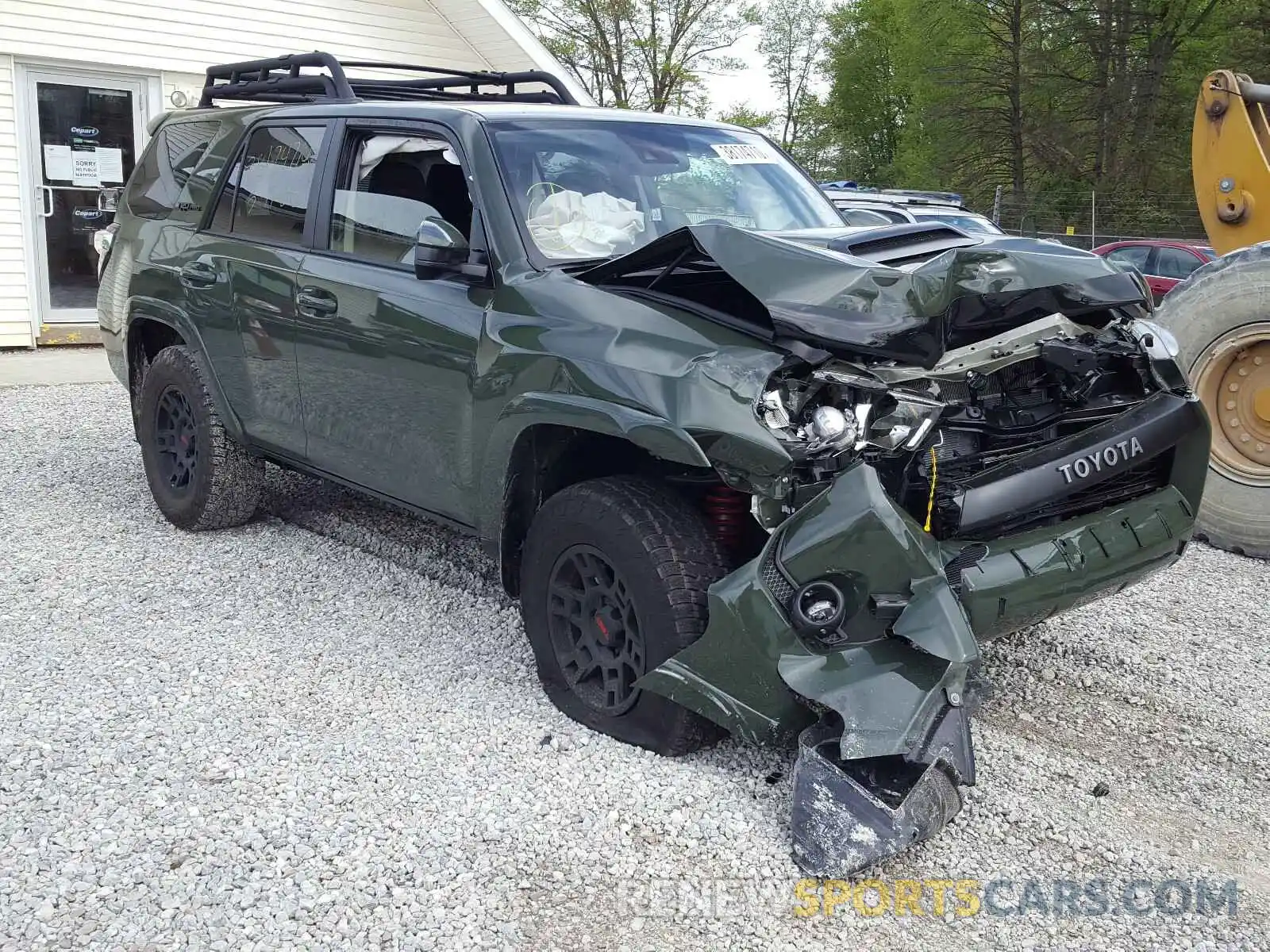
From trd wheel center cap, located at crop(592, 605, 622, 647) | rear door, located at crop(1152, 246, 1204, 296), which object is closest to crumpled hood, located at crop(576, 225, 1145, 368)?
trd wheel center cap, located at crop(592, 605, 622, 647)

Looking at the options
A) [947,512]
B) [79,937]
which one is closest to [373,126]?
[947,512]

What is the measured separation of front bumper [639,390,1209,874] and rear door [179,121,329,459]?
2474 mm

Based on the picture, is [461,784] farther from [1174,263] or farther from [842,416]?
[1174,263]

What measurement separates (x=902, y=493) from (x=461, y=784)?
1.52 metres

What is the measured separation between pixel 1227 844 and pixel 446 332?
286 cm

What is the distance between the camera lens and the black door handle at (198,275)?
5.30 m

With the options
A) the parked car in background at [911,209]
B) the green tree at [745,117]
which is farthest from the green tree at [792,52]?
the parked car in background at [911,209]

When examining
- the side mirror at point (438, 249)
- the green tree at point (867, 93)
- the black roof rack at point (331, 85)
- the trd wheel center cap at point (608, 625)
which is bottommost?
the trd wheel center cap at point (608, 625)

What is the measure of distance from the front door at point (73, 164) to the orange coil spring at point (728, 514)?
9.95 m

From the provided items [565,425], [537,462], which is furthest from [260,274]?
[565,425]

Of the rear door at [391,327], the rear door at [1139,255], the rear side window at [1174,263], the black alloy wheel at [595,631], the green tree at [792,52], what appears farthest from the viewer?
the green tree at [792,52]

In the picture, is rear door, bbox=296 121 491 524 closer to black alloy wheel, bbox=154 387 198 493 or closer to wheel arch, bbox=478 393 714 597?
wheel arch, bbox=478 393 714 597

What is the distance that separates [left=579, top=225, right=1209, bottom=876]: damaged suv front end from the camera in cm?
299

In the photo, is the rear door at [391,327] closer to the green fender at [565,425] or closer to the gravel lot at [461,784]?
the green fender at [565,425]
